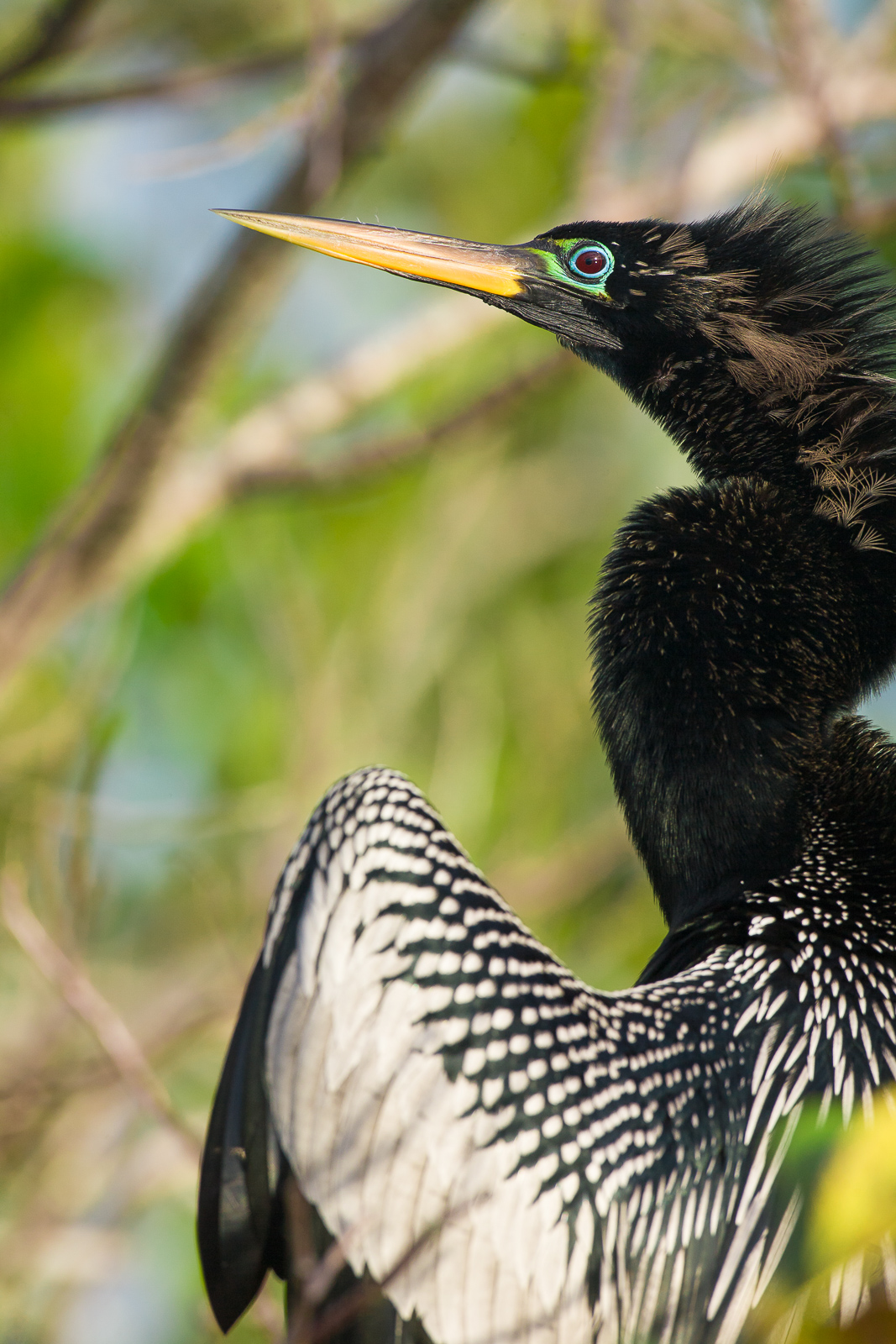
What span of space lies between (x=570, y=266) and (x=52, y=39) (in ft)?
4.34

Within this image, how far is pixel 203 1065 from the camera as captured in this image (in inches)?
219

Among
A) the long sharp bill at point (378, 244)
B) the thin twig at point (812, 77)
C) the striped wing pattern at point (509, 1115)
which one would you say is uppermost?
the thin twig at point (812, 77)

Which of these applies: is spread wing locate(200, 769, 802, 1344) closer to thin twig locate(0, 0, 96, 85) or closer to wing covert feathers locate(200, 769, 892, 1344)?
wing covert feathers locate(200, 769, 892, 1344)

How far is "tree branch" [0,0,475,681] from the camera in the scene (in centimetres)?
321

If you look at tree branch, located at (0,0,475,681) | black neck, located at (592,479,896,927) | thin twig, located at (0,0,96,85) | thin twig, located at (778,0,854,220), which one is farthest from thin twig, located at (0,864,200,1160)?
thin twig, located at (778,0,854,220)

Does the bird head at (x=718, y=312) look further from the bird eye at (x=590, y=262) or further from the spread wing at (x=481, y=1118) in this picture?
the spread wing at (x=481, y=1118)

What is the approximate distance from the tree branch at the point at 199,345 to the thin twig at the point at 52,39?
0.56 metres

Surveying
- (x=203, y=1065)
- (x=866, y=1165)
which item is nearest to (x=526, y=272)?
(x=866, y=1165)

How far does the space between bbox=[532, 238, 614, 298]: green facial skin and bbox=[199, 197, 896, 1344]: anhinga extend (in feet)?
0.09

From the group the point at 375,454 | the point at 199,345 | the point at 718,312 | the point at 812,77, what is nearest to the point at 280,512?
the point at 375,454

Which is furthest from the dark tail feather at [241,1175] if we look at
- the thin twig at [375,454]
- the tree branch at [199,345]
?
the thin twig at [375,454]

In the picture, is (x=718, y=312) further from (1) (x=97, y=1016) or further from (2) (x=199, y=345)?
(1) (x=97, y=1016)

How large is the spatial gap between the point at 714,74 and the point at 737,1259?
3983mm

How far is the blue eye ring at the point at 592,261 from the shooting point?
2.88 metres
